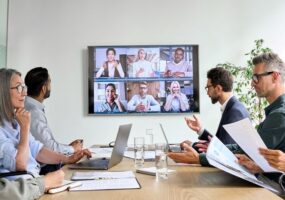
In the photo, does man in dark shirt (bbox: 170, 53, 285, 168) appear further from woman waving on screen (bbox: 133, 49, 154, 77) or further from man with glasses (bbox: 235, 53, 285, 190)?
woman waving on screen (bbox: 133, 49, 154, 77)

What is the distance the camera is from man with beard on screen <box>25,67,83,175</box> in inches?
92.0

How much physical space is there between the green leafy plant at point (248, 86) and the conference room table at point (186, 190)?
2.30m

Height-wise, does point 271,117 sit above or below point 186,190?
above

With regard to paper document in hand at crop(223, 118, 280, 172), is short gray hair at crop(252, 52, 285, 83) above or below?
above

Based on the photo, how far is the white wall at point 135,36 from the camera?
399 centimetres

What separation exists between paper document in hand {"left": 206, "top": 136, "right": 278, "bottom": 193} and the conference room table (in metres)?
0.04

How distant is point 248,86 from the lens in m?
3.92

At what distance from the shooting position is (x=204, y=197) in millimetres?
1141

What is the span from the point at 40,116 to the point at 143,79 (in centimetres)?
177

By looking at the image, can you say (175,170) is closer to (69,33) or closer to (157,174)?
(157,174)

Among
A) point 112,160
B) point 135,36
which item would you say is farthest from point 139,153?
point 135,36

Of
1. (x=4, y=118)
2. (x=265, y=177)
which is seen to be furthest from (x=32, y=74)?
(x=265, y=177)

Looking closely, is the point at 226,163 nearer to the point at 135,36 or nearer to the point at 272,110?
the point at 272,110

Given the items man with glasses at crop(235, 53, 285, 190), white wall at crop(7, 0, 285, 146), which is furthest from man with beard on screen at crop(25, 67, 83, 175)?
white wall at crop(7, 0, 285, 146)
